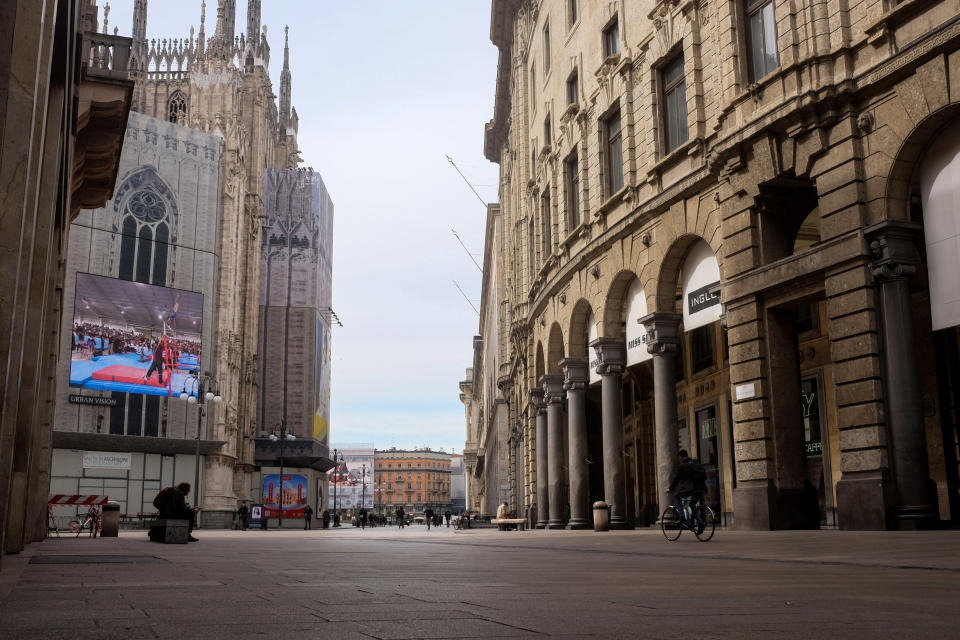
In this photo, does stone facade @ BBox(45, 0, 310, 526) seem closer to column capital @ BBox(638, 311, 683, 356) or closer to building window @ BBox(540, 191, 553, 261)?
building window @ BBox(540, 191, 553, 261)

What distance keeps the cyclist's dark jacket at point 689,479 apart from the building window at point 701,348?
40.0ft

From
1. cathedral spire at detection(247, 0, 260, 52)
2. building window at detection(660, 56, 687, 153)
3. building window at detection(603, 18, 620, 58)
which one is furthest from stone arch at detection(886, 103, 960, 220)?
cathedral spire at detection(247, 0, 260, 52)

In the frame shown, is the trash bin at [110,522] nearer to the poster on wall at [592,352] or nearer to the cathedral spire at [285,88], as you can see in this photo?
the poster on wall at [592,352]

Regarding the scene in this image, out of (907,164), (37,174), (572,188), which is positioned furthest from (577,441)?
(37,174)

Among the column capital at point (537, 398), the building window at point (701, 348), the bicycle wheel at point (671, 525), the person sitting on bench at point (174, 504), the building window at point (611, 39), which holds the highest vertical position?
the building window at point (611, 39)

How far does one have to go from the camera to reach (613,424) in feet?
91.7

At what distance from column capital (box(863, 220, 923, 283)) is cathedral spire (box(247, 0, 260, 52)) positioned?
8308 cm

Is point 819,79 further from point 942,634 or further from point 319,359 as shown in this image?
point 319,359

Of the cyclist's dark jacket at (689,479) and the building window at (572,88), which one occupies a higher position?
the building window at (572,88)

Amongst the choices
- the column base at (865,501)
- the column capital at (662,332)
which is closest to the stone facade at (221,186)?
the column capital at (662,332)

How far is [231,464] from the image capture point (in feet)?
227

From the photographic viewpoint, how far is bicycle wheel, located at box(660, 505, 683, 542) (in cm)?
1756

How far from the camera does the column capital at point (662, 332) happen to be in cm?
2500

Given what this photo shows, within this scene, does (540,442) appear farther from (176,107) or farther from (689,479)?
(176,107)
